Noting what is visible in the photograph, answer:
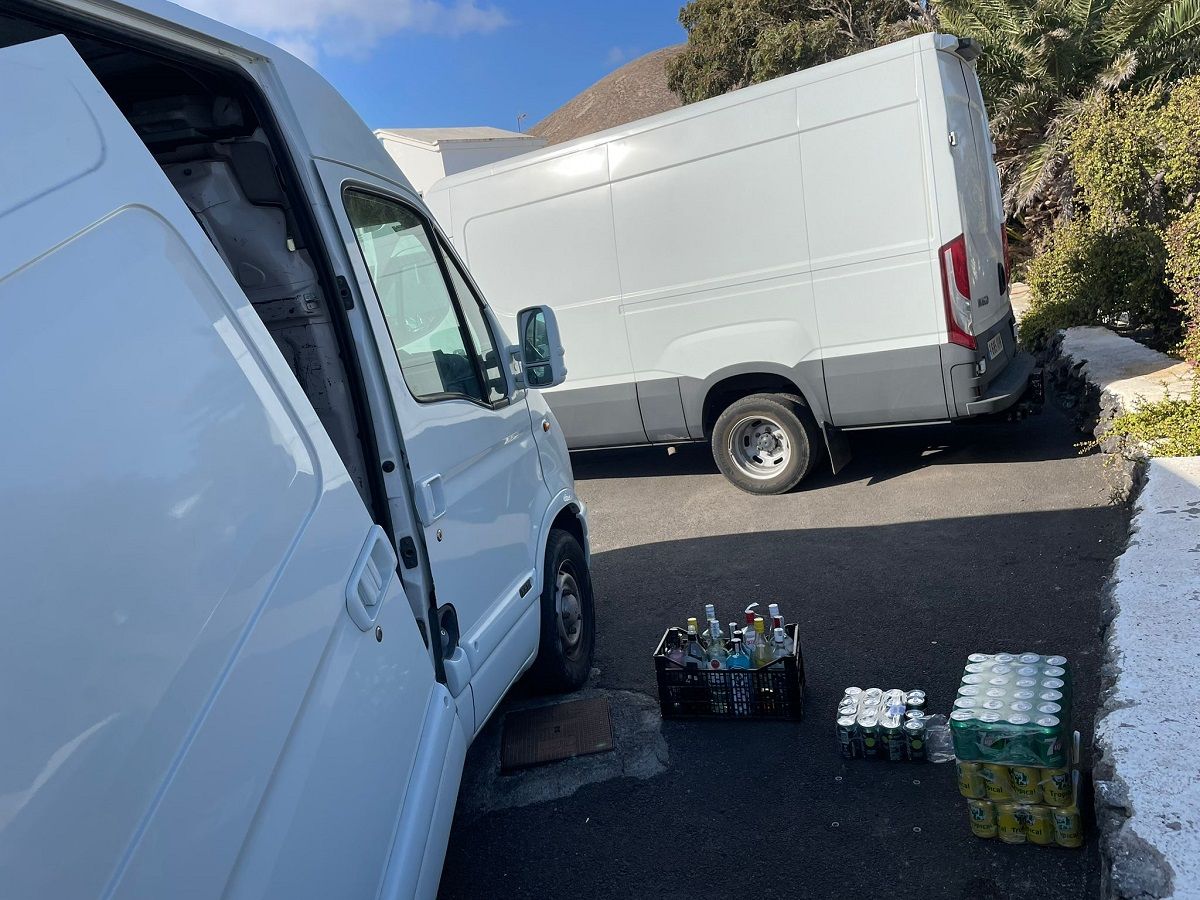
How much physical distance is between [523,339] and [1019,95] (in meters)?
13.2

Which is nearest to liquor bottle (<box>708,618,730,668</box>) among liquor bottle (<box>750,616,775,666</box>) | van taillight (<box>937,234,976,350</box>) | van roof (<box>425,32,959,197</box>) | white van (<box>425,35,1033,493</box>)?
liquor bottle (<box>750,616,775,666</box>)

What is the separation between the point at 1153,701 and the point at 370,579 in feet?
7.90

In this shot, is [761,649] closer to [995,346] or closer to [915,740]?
[915,740]

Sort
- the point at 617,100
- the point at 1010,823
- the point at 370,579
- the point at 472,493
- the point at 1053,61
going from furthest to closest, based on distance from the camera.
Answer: the point at 617,100 < the point at 1053,61 < the point at 472,493 < the point at 1010,823 < the point at 370,579

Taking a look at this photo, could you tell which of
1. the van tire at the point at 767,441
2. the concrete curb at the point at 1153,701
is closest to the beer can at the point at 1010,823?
the concrete curb at the point at 1153,701

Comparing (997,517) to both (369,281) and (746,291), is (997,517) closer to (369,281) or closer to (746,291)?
(746,291)

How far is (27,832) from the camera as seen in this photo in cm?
129

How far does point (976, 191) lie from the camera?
668 cm

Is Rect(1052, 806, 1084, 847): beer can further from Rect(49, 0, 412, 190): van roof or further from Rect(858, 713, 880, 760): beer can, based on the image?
Rect(49, 0, 412, 190): van roof

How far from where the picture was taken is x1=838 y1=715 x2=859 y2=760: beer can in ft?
12.3

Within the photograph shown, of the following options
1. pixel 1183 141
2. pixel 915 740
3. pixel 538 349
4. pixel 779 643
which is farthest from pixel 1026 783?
pixel 1183 141

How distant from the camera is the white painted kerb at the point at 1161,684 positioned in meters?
2.37

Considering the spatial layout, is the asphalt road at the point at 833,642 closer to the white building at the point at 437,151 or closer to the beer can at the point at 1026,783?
the beer can at the point at 1026,783

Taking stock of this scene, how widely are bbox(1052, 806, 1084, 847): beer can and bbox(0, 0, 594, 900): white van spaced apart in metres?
1.98
